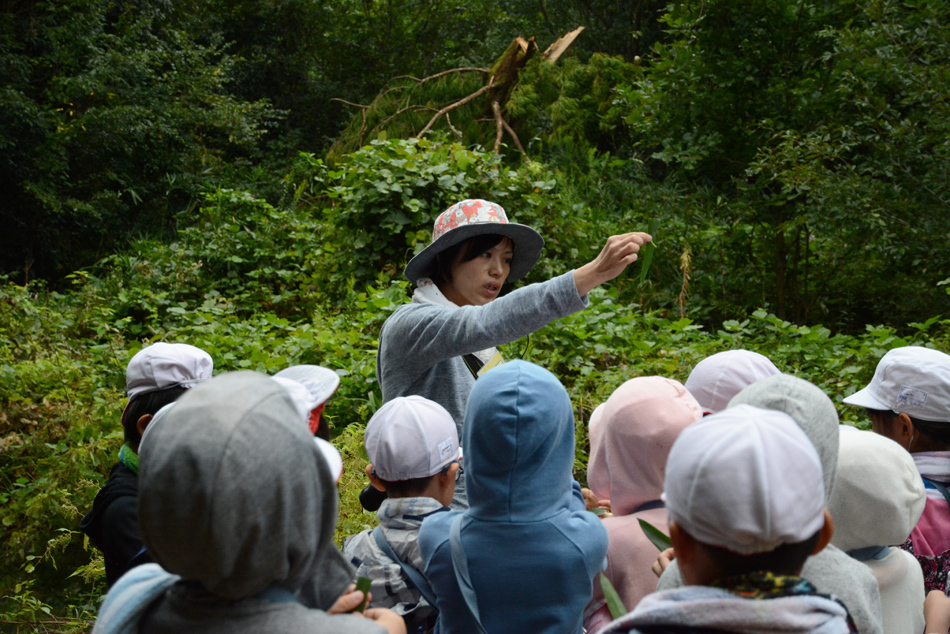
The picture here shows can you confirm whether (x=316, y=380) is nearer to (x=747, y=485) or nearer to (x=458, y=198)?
(x=747, y=485)

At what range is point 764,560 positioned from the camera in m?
1.07

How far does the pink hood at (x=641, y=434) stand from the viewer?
176 centimetres

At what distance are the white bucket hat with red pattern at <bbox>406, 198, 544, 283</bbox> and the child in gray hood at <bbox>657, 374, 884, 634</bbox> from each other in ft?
4.18

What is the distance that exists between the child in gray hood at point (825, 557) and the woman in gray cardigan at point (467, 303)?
81 centimetres

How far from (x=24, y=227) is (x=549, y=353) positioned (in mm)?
9665

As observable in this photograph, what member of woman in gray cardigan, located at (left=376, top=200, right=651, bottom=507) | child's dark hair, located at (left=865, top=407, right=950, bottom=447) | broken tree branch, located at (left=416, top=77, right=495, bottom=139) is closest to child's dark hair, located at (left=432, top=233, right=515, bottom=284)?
woman in gray cardigan, located at (left=376, top=200, right=651, bottom=507)

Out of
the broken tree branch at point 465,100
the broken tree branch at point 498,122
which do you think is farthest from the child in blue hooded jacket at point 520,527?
the broken tree branch at point 465,100

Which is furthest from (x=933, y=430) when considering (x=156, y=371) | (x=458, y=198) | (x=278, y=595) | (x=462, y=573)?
(x=458, y=198)

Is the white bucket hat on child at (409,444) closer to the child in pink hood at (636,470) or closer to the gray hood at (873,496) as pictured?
the child in pink hood at (636,470)

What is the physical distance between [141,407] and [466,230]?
1.15 m

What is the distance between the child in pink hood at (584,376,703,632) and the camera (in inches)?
69.4

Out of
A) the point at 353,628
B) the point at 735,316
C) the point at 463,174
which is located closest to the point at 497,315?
the point at 353,628

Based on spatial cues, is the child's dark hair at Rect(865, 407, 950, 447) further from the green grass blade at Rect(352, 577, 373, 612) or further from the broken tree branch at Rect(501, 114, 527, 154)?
the broken tree branch at Rect(501, 114, 527, 154)

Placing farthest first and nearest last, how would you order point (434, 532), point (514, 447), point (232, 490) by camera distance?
point (434, 532)
point (514, 447)
point (232, 490)
